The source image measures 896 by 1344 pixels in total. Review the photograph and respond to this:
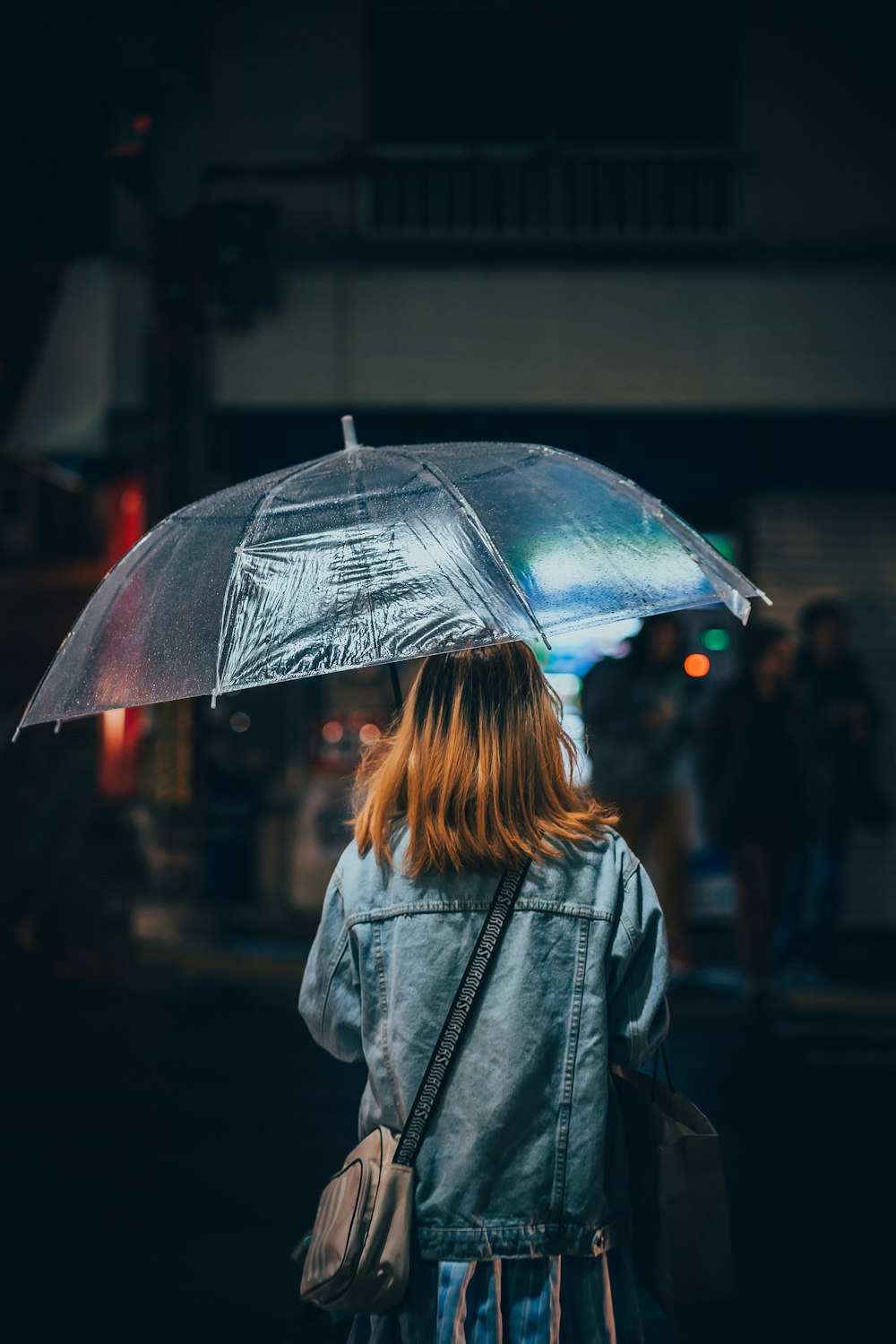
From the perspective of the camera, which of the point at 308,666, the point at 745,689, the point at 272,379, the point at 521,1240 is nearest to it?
the point at 521,1240

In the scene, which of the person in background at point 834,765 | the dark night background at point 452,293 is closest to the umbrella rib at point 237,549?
the person in background at point 834,765

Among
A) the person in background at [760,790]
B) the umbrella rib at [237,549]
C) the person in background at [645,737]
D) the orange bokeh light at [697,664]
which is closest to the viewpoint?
the umbrella rib at [237,549]

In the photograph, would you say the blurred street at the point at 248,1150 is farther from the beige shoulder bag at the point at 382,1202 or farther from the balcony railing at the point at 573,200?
the balcony railing at the point at 573,200

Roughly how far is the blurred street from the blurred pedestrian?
2.04 meters

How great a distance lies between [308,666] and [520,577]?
1.55 feet

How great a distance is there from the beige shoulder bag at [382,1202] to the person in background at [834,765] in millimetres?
7548

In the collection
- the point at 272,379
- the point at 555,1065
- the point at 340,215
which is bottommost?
the point at 555,1065

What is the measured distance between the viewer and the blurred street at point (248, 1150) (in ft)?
14.7

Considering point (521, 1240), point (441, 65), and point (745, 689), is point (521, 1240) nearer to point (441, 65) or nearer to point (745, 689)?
point (745, 689)

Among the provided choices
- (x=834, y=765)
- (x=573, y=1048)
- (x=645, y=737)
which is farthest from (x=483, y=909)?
(x=834, y=765)

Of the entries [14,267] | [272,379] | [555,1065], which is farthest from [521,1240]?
[14,267]

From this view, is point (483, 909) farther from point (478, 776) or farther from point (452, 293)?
point (452, 293)

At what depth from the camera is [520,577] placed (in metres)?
2.96

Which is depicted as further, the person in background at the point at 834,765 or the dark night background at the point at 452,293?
the dark night background at the point at 452,293
